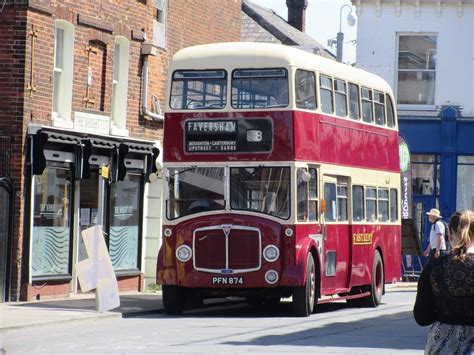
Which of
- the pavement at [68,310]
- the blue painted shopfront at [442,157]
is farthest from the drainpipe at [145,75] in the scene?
the blue painted shopfront at [442,157]

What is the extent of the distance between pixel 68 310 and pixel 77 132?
4.80 metres

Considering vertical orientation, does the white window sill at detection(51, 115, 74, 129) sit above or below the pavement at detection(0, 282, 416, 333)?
above

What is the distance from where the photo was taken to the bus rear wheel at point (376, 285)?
25.6m

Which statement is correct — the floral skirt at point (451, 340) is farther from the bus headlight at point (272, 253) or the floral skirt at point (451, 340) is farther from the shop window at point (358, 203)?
the shop window at point (358, 203)

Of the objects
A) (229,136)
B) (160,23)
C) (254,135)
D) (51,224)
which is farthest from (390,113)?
(51,224)

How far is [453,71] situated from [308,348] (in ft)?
77.1

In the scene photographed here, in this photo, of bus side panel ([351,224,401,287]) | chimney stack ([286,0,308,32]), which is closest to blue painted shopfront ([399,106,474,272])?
bus side panel ([351,224,401,287])

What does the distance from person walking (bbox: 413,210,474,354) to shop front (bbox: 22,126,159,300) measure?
580 inches

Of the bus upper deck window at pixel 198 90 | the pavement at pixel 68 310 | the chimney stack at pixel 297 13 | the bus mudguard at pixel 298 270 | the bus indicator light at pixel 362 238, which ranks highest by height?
the chimney stack at pixel 297 13

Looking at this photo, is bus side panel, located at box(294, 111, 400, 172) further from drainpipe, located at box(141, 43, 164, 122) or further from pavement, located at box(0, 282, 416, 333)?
drainpipe, located at box(141, 43, 164, 122)

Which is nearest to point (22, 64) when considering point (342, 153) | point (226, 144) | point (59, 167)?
point (59, 167)

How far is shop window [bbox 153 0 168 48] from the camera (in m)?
30.0

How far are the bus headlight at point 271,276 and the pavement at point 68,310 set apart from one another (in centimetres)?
250

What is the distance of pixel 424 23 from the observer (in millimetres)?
38344
